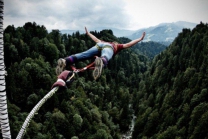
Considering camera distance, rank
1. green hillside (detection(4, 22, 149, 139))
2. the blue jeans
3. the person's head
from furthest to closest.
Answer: green hillside (detection(4, 22, 149, 139)) < the blue jeans < the person's head

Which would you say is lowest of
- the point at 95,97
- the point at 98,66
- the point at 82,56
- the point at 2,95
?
the point at 95,97

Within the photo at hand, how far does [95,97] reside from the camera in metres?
78.9

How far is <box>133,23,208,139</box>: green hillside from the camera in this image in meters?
60.9

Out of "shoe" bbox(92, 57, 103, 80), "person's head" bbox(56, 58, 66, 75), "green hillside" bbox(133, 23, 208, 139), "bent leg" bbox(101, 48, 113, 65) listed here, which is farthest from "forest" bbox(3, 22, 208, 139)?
"shoe" bbox(92, 57, 103, 80)

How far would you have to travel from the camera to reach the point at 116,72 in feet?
394

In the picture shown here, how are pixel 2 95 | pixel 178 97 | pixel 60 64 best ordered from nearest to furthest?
pixel 2 95, pixel 60 64, pixel 178 97

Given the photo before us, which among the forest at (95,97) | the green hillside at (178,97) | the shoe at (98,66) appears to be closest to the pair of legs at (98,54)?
the shoe at (98,66)

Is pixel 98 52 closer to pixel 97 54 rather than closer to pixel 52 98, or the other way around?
pixel 97 54

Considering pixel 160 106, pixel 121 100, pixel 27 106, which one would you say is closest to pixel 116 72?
pixel 121 100

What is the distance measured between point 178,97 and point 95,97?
2663 centimetres

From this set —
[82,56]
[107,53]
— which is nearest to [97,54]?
[107,53]

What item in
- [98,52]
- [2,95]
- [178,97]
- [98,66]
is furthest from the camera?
[178,97]

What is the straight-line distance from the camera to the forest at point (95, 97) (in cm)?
5681

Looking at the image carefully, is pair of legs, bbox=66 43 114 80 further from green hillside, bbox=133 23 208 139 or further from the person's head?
green hillside, bbox=133 23 208 139
